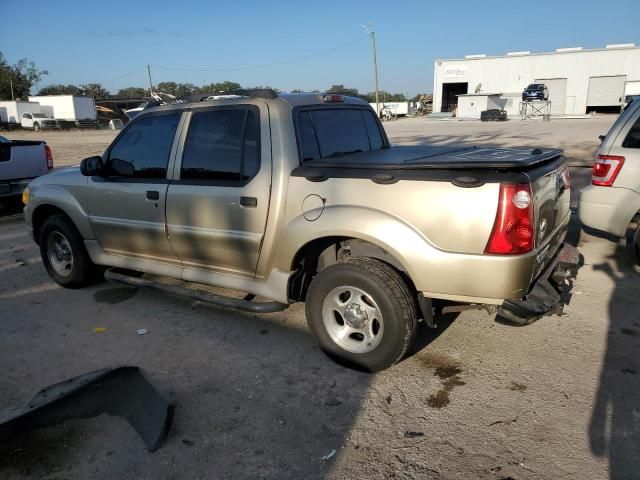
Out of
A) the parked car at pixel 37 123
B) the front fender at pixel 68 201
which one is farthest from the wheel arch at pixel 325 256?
the parked car at pixel 37 123

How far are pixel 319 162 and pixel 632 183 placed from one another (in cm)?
354

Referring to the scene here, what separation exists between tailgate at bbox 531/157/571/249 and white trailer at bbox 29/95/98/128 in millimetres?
61511

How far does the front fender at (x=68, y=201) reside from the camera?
191 inches

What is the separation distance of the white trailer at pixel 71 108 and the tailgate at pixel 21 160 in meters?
53.3

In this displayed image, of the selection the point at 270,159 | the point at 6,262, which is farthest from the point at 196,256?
the point at 6,262

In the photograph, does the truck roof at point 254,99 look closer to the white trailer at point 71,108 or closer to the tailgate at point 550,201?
the tailgate at point 550,201

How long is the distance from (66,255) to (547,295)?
4.63 meters

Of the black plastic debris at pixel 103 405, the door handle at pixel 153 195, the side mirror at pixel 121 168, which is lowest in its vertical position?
the black plastic debris at pixel 103 405

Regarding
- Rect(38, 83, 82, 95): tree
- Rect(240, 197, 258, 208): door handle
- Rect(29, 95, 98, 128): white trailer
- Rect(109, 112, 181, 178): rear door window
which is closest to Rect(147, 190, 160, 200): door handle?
Rect(109, 112, 181, 178): rear door window

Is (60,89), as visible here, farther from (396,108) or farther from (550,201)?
(550,201)

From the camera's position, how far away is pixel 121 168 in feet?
14.7

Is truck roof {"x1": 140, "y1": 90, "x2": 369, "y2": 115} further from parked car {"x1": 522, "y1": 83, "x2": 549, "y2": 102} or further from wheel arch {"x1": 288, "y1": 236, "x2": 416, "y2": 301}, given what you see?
parked car {"x1": 522, "y1": 83, "x2": 549, "y2": 102}

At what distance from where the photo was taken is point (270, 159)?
3.58 metres

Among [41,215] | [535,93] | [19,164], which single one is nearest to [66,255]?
[41,215]
